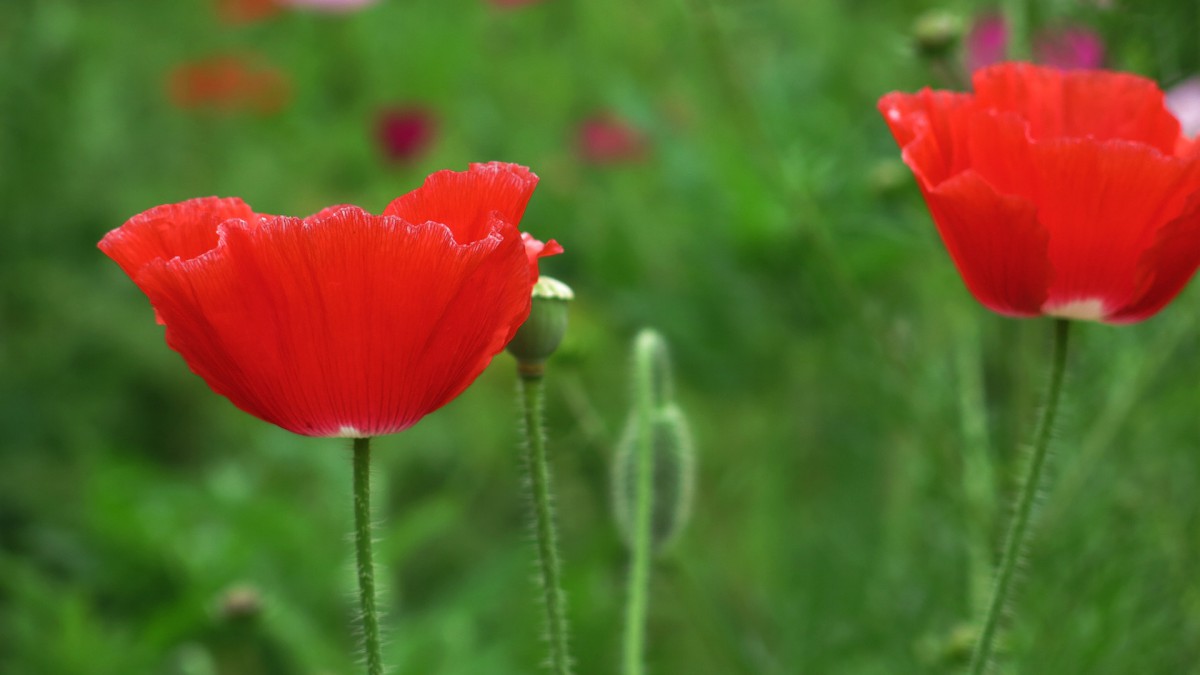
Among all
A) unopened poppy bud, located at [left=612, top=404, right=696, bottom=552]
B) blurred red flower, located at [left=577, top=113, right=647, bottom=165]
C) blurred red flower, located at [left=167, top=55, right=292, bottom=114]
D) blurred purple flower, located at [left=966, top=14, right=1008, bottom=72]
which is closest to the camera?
unopened poppy bud, located at [left=612, top=404, right=696, bottom=552]

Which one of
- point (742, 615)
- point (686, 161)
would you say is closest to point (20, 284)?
point (686, 161)

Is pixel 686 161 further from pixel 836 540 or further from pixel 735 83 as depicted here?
pixel 836 540

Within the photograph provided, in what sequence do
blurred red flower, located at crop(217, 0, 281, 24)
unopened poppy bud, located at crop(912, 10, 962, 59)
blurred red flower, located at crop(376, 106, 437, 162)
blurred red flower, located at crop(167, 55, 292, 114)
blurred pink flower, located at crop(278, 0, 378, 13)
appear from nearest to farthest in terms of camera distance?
unopened poppy bud, located at crop(912, 10, 962, 59), blurred red flower, located at crop(376, 106, 437, 162), blurred red flower, located at crop(167, 55, 292, 114), blurred pink flower, located at crop(278, 0, 378, 13), blurred red flower, located at crop(217, 0, 281, 24)

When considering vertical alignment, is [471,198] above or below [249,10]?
below

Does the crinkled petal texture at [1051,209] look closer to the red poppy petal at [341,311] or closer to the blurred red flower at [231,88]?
the red poppy petal at [341,311]

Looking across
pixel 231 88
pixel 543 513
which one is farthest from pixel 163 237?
pixel 231 88

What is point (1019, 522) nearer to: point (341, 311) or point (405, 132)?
point (341, 311)

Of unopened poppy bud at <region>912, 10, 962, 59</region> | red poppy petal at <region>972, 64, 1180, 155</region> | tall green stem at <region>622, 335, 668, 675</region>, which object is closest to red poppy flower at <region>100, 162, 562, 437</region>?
tall green stem at <region>622, 335, 668, 675</region>

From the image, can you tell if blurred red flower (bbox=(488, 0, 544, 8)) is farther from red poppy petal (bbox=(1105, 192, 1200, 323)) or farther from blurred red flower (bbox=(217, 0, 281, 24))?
red poppy petal (bbox=(1105, 192, 1200, 323))
